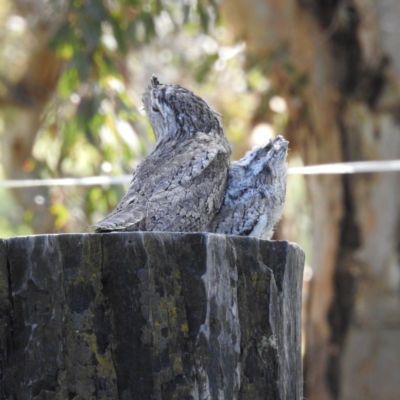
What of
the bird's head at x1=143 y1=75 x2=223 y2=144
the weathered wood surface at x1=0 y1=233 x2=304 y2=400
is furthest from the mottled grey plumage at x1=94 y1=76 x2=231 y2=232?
the weathered wood surface at x1=0 y1=233 x2=304 y2=400

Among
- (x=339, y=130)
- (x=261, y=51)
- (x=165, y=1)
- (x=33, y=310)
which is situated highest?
(x=165, y=1)

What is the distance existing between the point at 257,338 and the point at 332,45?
517cm

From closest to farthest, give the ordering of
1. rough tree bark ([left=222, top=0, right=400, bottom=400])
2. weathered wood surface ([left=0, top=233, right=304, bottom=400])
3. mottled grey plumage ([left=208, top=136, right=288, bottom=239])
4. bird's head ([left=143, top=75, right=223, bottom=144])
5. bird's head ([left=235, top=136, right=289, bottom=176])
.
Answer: weathered wood surface ([left=0, top=233, right=304, bottom=400]), mottled grey plumage ([left=208, top=136, right=288, bottom=239]), bird's head ([left=235, top=136, right=289, bottom=176]), bird's head ([left=143, top=75, right=223, bottom=144]), rough tree bark ([left=222, top=0, right=400, bottom=400])

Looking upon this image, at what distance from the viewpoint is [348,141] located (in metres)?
6.55

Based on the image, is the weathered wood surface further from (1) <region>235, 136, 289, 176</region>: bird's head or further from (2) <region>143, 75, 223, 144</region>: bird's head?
(2) <region>143, 75, 223, 144</region>: bird's head

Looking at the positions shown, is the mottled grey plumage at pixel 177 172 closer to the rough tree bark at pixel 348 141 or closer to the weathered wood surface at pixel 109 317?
the weathered wood surface at pixel 109 317

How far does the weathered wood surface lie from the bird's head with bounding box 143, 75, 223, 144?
1.24 meters

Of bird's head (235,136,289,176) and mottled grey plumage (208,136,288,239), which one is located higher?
bird's head (235,136,289,176)

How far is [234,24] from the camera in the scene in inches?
250

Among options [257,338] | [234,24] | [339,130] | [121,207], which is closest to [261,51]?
[234,24]

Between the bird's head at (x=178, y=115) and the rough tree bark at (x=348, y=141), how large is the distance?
3.44 meters

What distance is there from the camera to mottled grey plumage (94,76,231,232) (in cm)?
200

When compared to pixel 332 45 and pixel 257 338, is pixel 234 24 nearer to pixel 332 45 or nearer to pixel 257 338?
pixel 332 45

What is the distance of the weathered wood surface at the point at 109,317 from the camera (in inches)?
58.6
